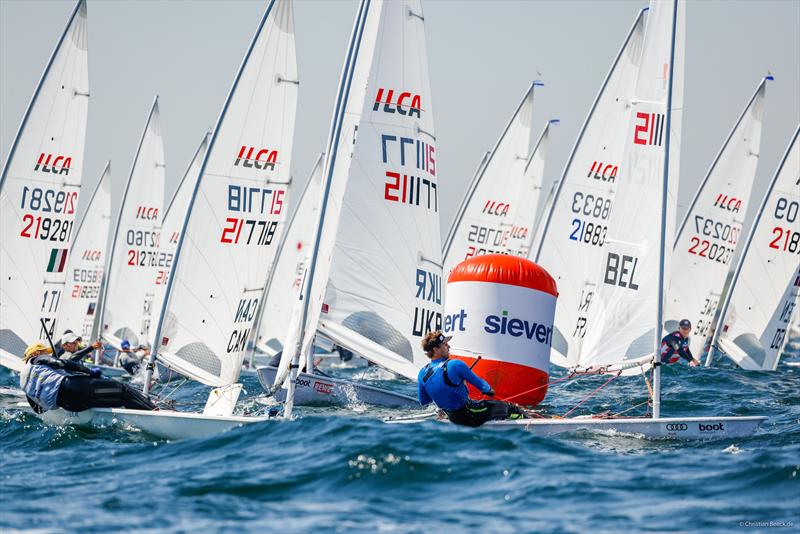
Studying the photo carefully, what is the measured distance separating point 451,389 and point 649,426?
87.2 inches

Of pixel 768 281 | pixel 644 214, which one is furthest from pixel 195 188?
pixel 768 281

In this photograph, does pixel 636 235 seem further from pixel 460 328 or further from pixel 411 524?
pixel 411 524

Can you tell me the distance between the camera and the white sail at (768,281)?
21.5 m

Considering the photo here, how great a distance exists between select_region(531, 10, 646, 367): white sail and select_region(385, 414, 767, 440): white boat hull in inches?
341

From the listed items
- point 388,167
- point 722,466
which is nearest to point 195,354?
point 388,167

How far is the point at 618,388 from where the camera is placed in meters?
18.5

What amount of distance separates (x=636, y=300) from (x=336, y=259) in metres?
3.84

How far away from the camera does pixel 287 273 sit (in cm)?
3020

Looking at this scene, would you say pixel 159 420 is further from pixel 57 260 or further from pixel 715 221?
pixel 715 221

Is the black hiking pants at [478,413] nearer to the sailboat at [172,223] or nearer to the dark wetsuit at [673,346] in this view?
the dark wetsuit at [673,346]

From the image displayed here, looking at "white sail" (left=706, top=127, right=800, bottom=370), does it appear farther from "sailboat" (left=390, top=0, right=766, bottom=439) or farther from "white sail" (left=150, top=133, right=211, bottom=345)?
"white sail" (left=150, top=133, right=211, bottom=345)

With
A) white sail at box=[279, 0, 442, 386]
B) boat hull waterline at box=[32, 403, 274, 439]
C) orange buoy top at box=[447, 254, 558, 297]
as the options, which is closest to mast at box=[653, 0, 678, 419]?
orange buoy top at box=[447, 254, 558, 297]

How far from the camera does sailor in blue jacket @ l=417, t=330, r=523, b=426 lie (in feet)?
33.2

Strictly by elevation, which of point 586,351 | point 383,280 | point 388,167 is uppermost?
point 388,167
